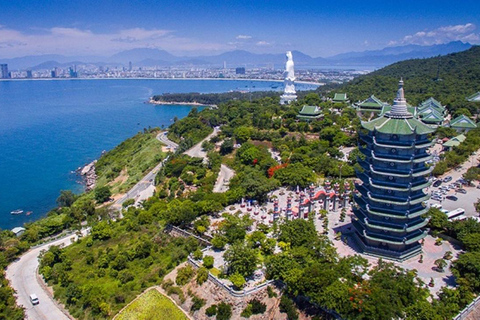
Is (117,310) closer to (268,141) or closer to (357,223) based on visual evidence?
(357,223)

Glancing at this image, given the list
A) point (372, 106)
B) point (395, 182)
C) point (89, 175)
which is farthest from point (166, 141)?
point (395, 182)

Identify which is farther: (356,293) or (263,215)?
(263,215)

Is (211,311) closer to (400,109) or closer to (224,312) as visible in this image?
(224,312)

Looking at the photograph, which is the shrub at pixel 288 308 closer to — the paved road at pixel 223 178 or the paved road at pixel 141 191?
the paved road at pixel 223 178

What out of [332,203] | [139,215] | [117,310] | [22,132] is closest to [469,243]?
[332,203]

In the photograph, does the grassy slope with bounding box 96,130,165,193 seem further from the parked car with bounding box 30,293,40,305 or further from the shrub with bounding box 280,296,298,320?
the shrub with bounding box 280,296,298,320

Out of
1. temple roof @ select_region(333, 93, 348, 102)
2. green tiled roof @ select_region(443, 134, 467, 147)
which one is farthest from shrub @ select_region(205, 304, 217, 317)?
temple roof @ select_region(333, 93, 348, 102)
